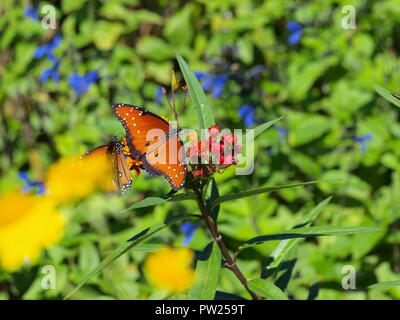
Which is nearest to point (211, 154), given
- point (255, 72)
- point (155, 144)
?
point (155, 144)

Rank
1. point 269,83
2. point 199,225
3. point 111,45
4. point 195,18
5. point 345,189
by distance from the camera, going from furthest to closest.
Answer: point 195,18
point 111,45
point 269,83
point 345,189
point 199,225

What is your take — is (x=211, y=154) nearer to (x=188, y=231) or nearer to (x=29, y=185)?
(x=188, y=231)

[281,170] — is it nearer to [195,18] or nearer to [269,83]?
[269,83]

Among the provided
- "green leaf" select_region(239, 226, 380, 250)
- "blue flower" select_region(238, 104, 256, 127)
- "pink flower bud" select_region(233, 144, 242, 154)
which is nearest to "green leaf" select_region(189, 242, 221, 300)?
"green leaf" select_region(239, 226, 380, 250)

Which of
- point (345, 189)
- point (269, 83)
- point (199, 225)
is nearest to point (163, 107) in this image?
point (269, 83)

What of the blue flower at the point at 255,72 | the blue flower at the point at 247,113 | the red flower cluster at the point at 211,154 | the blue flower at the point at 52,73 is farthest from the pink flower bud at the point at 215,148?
the blue flower at the point at 52,73

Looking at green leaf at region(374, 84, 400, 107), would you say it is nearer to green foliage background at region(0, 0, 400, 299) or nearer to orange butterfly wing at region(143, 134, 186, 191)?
orange butterfly wing at region(143, 134, 186, 191)
